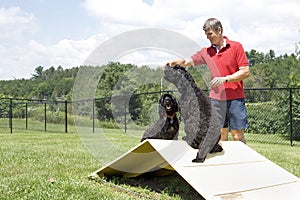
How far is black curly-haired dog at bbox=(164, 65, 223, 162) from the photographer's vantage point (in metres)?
3.06

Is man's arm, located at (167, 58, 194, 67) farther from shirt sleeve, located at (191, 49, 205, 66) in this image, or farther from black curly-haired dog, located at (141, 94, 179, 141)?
black curly-haired dog, located at (141, 94, 179, 141)

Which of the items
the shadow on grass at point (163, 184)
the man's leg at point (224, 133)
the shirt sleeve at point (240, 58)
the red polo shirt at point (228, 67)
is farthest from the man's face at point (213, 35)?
the shadow on grass at point (163, 184)

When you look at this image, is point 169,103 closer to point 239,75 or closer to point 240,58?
point 239,75

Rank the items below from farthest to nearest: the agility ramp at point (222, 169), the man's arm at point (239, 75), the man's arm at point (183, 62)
Result: the man's arm at point (239, 75), the man's arm at point (183, 62), the agility ramp at point (222, 169)

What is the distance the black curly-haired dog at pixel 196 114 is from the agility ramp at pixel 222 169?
0.38 feet

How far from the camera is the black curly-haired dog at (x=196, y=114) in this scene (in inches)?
120

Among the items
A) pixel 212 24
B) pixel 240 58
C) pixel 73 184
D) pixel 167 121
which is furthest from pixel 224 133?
pixel 73 184

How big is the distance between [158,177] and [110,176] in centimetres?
55

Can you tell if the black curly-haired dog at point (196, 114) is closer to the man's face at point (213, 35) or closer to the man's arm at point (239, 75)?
the man's arm at point (239, 75)

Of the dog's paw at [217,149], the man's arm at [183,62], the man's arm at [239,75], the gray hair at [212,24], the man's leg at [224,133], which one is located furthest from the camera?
the man's leg at [224,133]

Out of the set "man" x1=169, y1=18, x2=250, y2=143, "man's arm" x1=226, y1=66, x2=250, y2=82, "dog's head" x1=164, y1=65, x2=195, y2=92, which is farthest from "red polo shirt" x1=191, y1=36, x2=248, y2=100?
"dog's head" x1=164, y1=65, x2=195, y2=92

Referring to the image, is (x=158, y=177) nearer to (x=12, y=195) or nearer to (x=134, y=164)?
(x=134, y=164)

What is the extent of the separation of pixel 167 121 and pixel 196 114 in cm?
43

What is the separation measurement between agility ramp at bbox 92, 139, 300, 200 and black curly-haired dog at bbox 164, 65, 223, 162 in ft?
0.38
